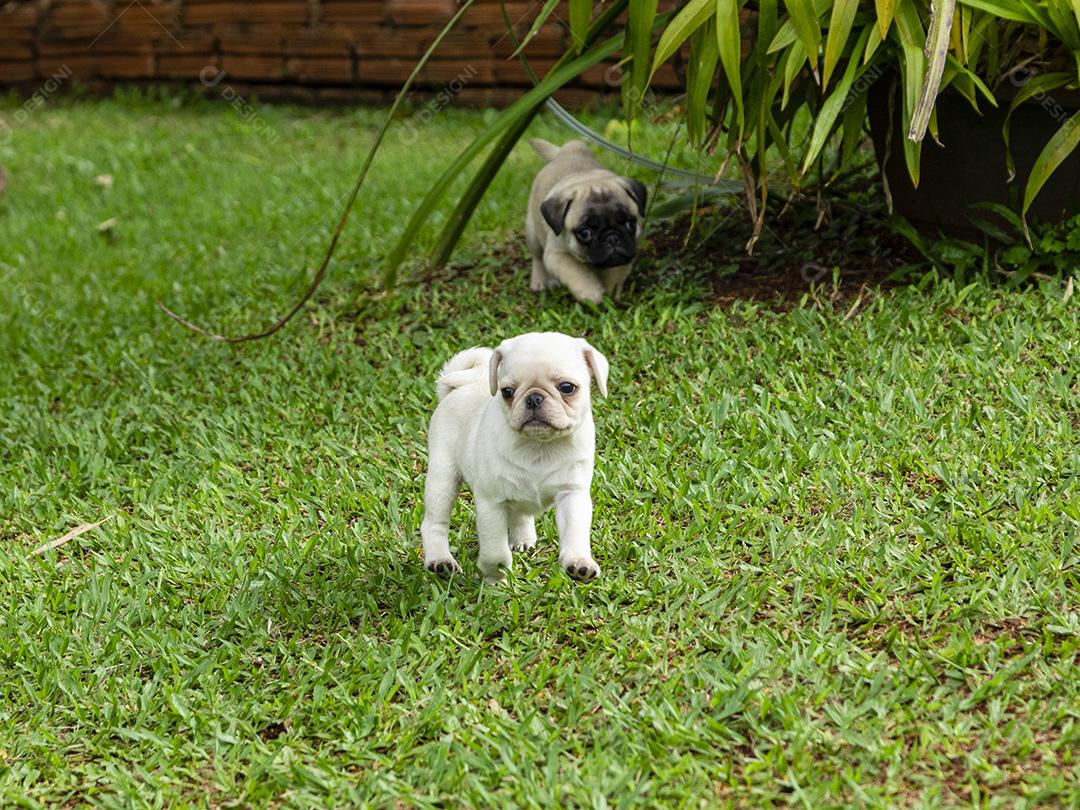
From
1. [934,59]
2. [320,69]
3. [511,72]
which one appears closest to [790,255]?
[934,59]

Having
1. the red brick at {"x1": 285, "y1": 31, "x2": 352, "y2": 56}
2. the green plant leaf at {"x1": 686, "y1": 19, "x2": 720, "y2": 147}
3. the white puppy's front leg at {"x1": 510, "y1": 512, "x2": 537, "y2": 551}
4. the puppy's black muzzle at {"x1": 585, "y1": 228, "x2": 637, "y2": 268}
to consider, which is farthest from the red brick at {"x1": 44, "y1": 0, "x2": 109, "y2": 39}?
the white puppy's front leg at {"x1": 510, "y1": 512, "x2": 537, "y2": 551}

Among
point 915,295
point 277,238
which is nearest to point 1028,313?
point 915,295

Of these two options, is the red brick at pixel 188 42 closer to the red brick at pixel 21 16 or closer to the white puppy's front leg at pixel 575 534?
the red brick at pixel 21 16

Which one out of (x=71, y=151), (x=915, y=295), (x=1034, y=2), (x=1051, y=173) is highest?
(x=1034, y=2)

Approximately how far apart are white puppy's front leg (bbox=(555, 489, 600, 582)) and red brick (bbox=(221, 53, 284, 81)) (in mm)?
9308

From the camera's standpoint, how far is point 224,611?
4.03 meters

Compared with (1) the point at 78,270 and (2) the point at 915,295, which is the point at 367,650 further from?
(1) the point at 78,270

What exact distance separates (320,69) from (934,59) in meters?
8.35

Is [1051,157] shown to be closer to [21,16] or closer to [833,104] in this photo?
[833,104]

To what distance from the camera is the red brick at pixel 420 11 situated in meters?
11.3

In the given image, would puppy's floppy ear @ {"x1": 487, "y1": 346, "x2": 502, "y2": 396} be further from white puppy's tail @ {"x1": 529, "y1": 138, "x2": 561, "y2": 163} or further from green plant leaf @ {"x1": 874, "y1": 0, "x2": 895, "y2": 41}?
white puppy's tail @ {"x1": 529, "y1": 138, "x2": 561, "y2": 163}

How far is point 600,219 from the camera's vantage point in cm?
588

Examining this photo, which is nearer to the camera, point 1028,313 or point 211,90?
point 1028,313

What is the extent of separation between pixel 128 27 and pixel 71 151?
2213 mm
